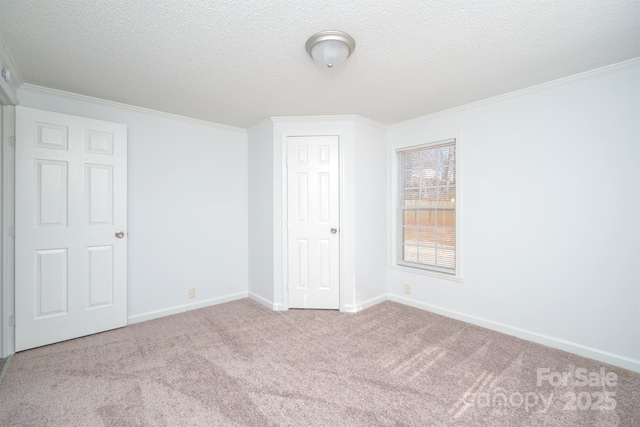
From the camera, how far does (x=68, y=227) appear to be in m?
2.78

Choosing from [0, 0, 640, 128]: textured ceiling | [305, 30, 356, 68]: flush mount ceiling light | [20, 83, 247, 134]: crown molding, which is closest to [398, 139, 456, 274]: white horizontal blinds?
[0, 0, 640, 128]: textured ceiling

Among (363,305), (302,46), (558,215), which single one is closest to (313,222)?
(363,305)

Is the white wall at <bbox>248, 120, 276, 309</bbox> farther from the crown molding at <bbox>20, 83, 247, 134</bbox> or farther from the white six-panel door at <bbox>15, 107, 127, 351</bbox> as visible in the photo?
the white six-panel door at <bbox>15, 107, 127, 351</bbox>

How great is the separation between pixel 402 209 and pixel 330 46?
248 centimetres

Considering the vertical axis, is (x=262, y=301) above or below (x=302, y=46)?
below

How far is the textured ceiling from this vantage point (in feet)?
5.56

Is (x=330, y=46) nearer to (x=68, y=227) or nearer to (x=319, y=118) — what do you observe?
(x=319, y=118)

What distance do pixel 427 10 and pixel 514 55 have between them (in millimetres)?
957

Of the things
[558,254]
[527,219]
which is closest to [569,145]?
[527,219]

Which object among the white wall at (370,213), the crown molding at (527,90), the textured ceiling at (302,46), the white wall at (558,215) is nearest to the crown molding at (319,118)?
the white wall at (370,213)

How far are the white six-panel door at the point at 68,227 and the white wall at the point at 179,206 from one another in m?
0.21

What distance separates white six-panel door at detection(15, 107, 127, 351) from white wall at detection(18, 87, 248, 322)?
0.21 metres

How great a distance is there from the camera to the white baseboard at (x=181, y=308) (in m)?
3.24

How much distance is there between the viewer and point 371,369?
2266mm
